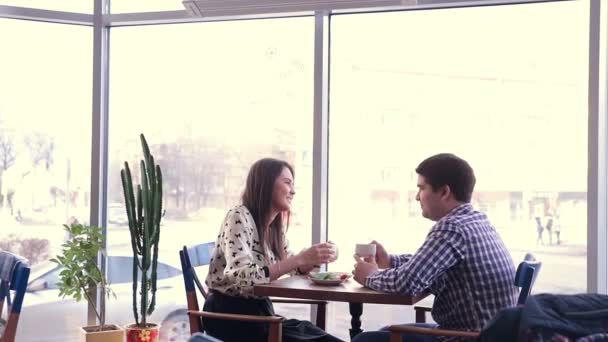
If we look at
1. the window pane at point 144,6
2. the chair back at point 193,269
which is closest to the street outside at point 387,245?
the chair back at point 193,269

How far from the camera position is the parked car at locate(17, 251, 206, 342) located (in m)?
4.63

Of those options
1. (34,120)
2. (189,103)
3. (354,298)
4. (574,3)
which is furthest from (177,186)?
(574,3)

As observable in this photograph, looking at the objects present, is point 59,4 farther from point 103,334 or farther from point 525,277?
point 525,277

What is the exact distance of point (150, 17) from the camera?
4629 mm

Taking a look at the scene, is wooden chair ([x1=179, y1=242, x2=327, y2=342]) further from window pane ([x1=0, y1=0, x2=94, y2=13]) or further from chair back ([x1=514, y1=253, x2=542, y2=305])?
window pane ([x1=0, y1=0, x2=94, y2=13])

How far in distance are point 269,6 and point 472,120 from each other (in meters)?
1.28

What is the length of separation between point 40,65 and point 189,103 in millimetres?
939

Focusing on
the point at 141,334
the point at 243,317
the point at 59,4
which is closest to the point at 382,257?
the point at 243,317

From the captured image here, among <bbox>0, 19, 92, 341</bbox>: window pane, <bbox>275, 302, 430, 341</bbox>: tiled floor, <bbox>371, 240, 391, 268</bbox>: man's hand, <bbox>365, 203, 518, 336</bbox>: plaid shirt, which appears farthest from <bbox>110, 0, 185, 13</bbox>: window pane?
<bbox>365, 203, 518, 336</bbox>: plaid shirt

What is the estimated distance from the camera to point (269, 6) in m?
4.30

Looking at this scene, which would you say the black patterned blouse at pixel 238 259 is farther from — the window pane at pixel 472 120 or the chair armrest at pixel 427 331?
the window pane at pixel 472 120

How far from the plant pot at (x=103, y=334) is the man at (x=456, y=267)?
1.91 m

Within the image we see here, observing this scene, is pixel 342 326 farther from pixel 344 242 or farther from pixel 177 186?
pixel 177 186

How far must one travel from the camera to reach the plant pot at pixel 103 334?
4.11m
